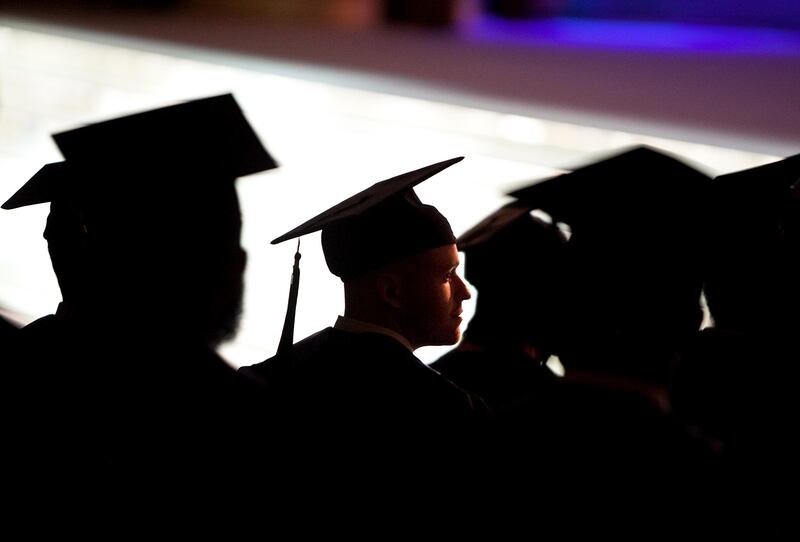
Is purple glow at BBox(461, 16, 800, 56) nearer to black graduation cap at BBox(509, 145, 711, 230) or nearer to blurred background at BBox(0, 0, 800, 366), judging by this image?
blurred background at BBox(0, 0, 800, 366)

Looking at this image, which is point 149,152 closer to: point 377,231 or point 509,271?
point 377,231

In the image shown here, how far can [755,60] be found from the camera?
6.64m

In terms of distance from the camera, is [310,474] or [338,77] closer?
[310,474]

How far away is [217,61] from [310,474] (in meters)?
5.52

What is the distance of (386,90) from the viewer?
5.87 meters

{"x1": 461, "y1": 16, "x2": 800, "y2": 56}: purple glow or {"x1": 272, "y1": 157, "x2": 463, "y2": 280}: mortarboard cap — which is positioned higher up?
{"x1": 272, "y1": 157, "x2": 463, "y2": 280}: mortarboard cap

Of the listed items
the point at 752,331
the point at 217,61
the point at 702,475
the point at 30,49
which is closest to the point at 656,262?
the point at 702,475

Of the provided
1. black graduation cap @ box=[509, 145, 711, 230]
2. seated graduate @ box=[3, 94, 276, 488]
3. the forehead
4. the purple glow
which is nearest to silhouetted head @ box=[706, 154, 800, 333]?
black graduation cap @ box=[509, 145, 711, 230]

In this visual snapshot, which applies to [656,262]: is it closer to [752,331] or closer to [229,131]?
[752,331]

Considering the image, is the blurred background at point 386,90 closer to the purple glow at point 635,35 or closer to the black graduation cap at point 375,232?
the purple glow at point 635,35

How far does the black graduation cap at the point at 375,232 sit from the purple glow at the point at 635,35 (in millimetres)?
5911

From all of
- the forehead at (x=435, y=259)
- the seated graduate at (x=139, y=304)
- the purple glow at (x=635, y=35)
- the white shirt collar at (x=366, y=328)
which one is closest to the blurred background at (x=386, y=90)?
the purple glow at (x=635, y=35)

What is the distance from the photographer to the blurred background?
12.9ft

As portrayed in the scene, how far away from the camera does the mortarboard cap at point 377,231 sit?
182cm
